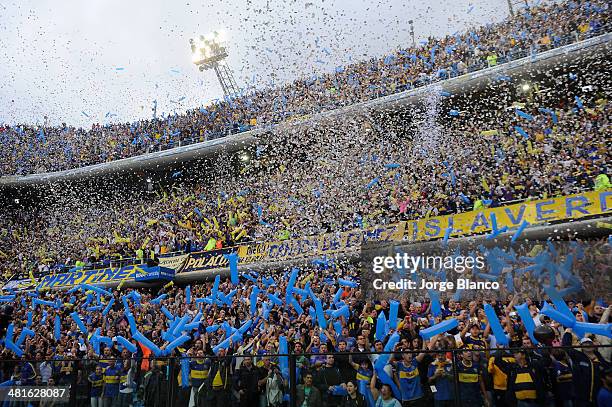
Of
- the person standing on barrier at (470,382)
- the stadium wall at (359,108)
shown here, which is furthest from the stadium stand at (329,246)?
the stadium wall at (359,108)

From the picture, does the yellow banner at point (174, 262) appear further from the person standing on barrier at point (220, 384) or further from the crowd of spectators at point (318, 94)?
the person standing on barrier at point (220, 384)

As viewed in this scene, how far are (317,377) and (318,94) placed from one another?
54.1 feet

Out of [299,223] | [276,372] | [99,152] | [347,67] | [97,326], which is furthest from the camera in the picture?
[99,152]

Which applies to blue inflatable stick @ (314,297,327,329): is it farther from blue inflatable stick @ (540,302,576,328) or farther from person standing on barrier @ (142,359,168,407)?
blue inflatable stick @ (540,302,576,328)

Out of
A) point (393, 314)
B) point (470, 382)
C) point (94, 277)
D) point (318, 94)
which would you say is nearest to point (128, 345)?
point (393, 314)

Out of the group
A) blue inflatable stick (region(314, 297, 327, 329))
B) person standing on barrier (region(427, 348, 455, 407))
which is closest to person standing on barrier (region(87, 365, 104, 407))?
blue inflatable stick (region(314, 297, 327, 329))

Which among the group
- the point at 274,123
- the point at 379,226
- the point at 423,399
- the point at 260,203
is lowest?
the point at 423,399

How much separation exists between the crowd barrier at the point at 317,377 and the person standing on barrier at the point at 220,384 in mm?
11

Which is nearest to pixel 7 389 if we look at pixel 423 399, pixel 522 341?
pixel 423 399

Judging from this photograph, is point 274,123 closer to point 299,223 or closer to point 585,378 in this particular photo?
point 299,223

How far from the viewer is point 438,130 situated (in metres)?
17.7

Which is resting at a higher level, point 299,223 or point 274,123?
point 274,123

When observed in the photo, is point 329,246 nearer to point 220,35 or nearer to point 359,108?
point 359,108

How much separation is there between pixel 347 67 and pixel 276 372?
1839 centimetres
